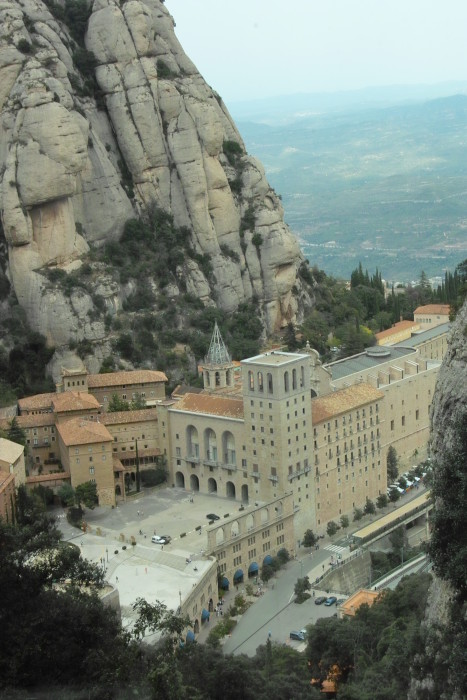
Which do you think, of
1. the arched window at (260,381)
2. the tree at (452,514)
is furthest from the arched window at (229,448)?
the tree at (452,514)

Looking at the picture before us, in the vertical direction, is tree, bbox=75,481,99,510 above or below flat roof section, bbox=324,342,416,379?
below

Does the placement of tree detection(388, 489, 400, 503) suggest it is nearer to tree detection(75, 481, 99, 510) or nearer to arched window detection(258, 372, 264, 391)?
arched window detection(258, 372, 264, 391)

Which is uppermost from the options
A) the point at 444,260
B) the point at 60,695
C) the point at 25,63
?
the point at 25,63

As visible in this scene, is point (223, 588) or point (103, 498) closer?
point (223, 588)

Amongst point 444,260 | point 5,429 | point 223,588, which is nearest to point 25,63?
point 5,429

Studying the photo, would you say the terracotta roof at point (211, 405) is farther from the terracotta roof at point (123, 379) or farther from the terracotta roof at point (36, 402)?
the terracotta roof at point (36, 402)

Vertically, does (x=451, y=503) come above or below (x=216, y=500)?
above

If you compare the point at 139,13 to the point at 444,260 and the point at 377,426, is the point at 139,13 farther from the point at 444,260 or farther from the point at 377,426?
the point at 444,260

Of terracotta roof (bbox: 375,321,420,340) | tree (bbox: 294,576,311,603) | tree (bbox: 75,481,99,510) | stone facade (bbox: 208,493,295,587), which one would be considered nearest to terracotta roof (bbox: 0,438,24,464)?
tree (bbox: 75,481,99,510)
